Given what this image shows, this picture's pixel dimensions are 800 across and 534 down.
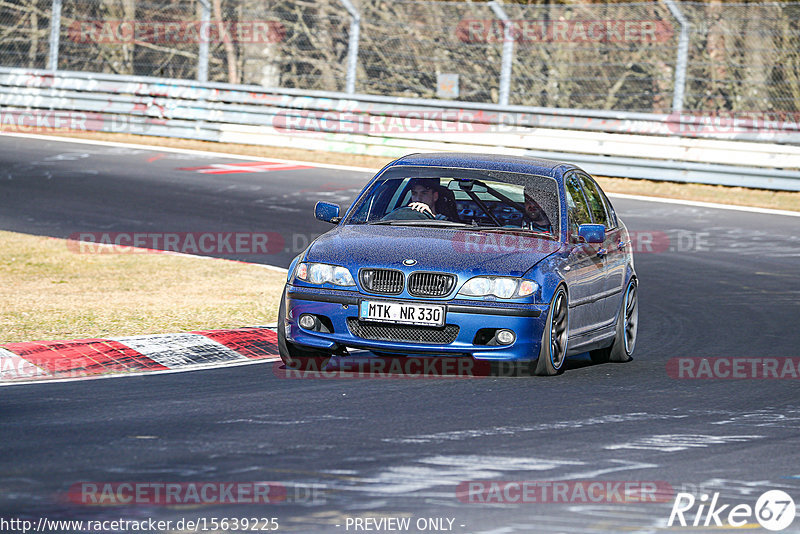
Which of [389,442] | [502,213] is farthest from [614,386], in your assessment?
[389,442]

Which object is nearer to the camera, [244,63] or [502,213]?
[502,213]

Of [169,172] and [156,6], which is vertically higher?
[156,6]

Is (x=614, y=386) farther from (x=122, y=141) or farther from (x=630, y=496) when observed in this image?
(x=122, y=141)

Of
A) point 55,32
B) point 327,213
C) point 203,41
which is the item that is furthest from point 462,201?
point 55,32

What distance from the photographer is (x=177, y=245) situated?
15711 millimetres

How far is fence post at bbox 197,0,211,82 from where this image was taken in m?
26.1

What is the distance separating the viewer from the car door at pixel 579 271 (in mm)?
9375

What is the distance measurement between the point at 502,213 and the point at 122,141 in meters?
17.5

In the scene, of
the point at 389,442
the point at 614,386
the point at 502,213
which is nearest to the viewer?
the point at 389,442

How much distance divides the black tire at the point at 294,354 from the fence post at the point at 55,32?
64.7 ft

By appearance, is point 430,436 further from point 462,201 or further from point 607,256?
point 607,256

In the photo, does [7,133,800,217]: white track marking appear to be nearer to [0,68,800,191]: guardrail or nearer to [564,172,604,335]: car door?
[0,68,800,191]: guardrail

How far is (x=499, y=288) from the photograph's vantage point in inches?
343

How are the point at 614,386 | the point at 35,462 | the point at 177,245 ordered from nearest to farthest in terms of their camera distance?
the point at 35,462, the point at 614,386, the point at 177,245
